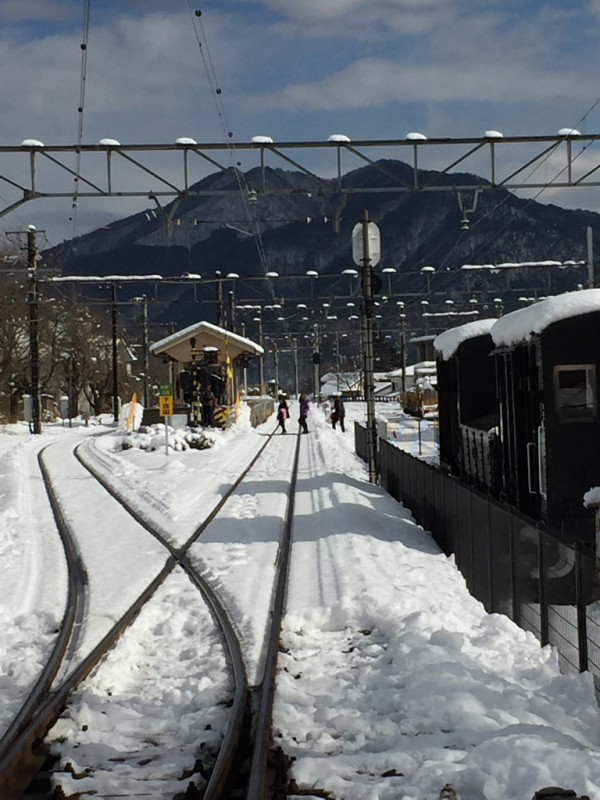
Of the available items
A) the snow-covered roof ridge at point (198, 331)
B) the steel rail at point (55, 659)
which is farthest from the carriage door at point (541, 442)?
the snow-covered roof ridge at point (198, 331)

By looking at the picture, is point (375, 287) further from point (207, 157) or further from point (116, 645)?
point (116, 645)

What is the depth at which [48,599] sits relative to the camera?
10.7 meters

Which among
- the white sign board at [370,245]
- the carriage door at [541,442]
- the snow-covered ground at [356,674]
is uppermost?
the white sign board at [370,245]

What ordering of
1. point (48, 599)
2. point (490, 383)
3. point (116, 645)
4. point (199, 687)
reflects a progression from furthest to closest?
point (490, 383) < point (48, 599) < point (116, 645) < point (199, 687)

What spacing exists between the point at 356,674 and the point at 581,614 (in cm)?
180

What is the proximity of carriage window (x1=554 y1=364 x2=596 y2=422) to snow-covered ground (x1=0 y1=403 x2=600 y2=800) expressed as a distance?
264 cm

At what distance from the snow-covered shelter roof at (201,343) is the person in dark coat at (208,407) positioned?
13.6 ft

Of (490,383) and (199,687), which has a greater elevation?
(490,383)

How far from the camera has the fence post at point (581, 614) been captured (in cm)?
692

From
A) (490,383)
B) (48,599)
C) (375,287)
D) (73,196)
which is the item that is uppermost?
(73,196)

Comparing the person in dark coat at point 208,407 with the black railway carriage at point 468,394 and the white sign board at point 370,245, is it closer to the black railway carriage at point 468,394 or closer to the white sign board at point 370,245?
the white sign board at point 370,245

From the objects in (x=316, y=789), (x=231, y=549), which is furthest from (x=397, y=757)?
(x=231, y=549)

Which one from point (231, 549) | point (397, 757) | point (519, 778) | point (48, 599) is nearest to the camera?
point (519, 778)

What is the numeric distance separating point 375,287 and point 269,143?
14.7 feet
